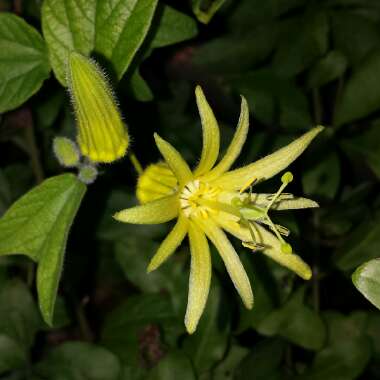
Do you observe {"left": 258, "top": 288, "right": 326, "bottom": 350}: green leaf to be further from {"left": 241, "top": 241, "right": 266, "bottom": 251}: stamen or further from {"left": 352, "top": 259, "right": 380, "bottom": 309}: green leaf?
{"left": 352, "top": 259, "right": 380, "bottom": 309}: green leaf

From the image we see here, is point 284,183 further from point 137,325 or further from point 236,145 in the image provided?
point 137,325

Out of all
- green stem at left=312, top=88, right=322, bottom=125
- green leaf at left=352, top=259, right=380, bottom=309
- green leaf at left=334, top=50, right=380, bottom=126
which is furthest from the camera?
green stem at left=312, top=88, right=322, bottom=125

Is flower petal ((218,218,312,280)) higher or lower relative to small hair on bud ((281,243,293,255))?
lower

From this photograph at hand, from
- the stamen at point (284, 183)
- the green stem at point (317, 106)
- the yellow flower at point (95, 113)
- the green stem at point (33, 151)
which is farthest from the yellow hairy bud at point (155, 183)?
the green stem at point (317, 106)

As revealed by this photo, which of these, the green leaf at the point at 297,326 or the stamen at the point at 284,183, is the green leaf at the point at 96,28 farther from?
the green leaf at the point at 297,326

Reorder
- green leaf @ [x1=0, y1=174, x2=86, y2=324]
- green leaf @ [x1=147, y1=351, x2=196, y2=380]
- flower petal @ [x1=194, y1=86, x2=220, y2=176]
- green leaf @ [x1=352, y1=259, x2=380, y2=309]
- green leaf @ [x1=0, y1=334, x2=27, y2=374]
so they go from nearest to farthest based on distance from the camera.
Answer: green leaf @ [x1=352, y1=259, x2=380, y2=309]
flower petal @ [x1=194, y1=86, x2=220, y2=176]
green leaf @ [x1=0, y1=174, x2=86, y2=324]
green leaf @ [x1=147, y1=351, x2=196, y2=380]
green leaf @ [x1=0, y1=334, x2=27, y2=374]

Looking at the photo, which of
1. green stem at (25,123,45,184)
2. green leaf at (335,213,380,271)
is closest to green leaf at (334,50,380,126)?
green leaf at (335,213,380,271)

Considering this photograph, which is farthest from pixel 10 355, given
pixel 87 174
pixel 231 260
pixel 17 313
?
pixel 231 260

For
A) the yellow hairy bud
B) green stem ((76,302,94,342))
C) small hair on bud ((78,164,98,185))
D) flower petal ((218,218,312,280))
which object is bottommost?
green stem ((76,302,94,342))
